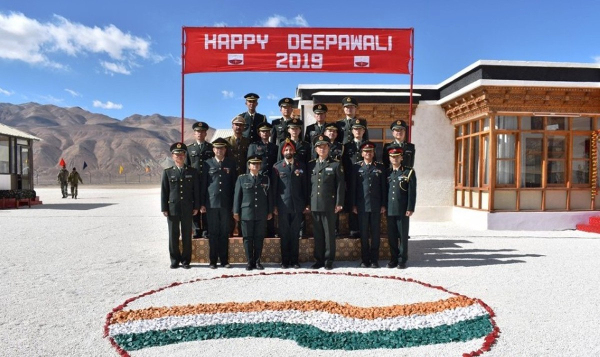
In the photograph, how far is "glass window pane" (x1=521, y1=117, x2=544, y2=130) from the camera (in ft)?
38.1

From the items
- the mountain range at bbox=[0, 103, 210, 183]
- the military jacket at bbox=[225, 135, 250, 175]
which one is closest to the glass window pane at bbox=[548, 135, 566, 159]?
the military jacket at bbox=[225, 135, 250, 175]

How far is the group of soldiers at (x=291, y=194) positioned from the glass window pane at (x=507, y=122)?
5.92 metres

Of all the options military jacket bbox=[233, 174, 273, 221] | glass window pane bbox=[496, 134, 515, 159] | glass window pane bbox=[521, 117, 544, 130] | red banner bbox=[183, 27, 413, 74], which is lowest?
military jacket bbox=[233, 174, 273, 221]

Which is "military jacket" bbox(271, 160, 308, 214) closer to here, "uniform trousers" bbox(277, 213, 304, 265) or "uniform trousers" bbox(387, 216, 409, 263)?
"uniform trousers" bbox(277, 213, 304, 265)

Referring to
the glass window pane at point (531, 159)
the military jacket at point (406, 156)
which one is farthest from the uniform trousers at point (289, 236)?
the glass window pane at point (531, 159)

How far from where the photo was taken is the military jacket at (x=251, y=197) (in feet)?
21.3

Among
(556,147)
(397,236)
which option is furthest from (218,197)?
(556,147)

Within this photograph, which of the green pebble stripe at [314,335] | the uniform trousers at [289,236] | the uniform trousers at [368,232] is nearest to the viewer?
the green pebble stripe at [314,335]

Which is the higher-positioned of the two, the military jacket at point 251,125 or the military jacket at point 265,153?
the military jacket at point 251,125

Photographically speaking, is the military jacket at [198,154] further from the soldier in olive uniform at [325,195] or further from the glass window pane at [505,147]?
the glass window pane at [505,147]

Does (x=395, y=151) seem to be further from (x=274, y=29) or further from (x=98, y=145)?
(x=98, y=145)

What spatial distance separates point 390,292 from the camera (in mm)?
5367

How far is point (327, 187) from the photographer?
6562mm

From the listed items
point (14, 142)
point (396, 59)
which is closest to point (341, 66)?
point (396, 59)
